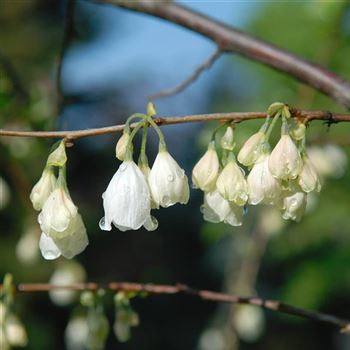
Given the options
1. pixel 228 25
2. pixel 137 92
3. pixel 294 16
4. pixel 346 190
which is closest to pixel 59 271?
pixel 228 25

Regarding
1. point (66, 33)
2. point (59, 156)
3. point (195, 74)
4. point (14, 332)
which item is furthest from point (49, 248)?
point (66, 33)

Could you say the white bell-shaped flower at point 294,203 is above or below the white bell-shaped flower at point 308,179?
below

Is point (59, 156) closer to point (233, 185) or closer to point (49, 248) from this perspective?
point (49, 248)

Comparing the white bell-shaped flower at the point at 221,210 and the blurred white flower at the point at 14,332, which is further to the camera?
the blurred white flower at the point at 14,332

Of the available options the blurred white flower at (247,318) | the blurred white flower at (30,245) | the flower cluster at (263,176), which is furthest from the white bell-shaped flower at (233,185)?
the blurred white flower at (247,318)

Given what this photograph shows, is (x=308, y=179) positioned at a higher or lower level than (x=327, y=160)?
lower

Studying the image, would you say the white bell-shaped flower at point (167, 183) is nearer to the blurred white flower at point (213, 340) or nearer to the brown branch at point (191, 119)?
the brown branch at point (191, 119)

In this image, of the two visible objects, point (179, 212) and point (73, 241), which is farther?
point (179, 212)
